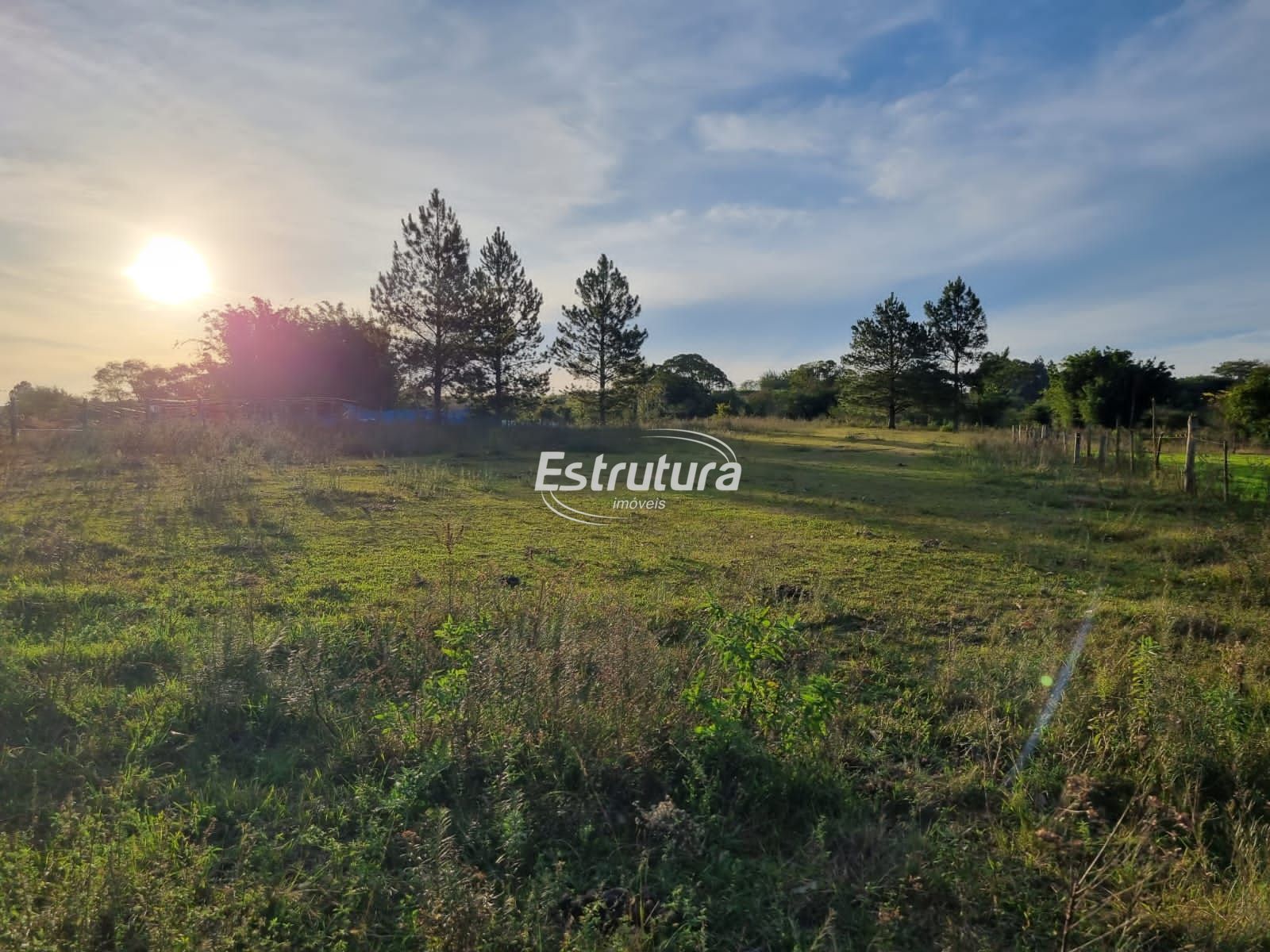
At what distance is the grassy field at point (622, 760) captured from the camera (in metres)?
2.01

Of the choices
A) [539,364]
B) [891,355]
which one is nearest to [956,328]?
[891,355]

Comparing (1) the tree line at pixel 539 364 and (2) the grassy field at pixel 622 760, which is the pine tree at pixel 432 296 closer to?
(1) the tree line at pixel 539 364

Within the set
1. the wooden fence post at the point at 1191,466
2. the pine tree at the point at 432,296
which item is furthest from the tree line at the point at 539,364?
the wooden fence post at the point at 1191,466

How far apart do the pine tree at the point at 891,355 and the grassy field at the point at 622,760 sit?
110ft

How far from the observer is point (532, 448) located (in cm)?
1975

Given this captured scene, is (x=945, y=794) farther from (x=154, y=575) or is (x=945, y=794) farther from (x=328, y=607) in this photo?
(x=154, y=575)

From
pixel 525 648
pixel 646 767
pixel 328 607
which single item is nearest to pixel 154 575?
pixel 328 607

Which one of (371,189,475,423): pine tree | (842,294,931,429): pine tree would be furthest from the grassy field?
(842,294,931,429): pine tree

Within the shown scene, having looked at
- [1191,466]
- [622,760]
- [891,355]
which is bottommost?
[622,760]

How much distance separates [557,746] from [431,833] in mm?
609

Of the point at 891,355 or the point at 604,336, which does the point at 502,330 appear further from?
the point at 891,355

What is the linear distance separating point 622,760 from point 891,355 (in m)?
39.0

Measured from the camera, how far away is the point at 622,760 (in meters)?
2.69

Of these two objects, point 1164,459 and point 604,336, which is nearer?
point 1164,459
